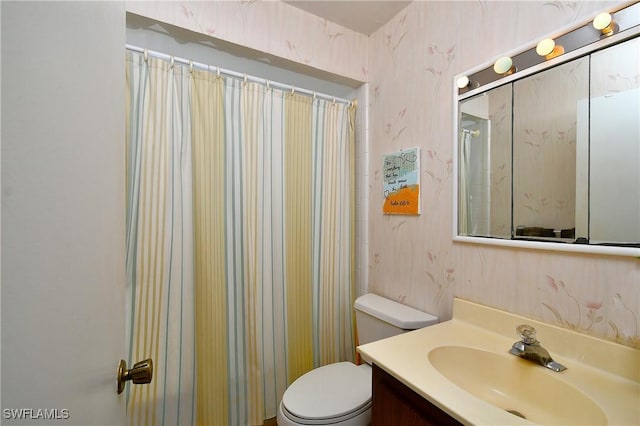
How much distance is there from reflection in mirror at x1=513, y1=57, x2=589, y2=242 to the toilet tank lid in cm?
54

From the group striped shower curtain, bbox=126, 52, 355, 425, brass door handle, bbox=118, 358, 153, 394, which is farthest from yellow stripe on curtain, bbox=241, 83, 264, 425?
brass door handle, bbox=118, 358, 153, 394

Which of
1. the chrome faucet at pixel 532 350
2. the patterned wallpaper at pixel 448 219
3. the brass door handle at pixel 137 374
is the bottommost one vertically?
the chrome faucet at pixel 532 350

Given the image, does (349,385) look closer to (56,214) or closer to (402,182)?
(402,182)

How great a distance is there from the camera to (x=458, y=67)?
1248 mm

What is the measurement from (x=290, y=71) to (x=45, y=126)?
163 cm

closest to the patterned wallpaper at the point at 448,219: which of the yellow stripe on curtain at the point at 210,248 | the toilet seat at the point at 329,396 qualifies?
the toilet seat at the point at 329,396

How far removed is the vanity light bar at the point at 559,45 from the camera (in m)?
0.81

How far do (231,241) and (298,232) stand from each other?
374 mm

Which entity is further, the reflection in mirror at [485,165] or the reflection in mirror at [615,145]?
the reflection in mirror at [485,165]

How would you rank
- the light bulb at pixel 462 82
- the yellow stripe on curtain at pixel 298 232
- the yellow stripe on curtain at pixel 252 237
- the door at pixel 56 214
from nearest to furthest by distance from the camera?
the door at pixel 56 214
the light bulb at pixel 462 82
the yellow stripe on curtain at pixel 252 237
the yellow stripe on curtain at pixel 298 232

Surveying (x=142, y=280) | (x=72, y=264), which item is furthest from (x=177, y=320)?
(x=72, y=264)

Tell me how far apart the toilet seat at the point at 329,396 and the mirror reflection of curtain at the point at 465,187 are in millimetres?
825

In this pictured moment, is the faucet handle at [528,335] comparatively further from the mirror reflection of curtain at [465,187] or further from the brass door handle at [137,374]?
the brass door handle at [137,374]

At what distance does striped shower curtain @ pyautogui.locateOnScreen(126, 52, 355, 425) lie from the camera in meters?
1.24
